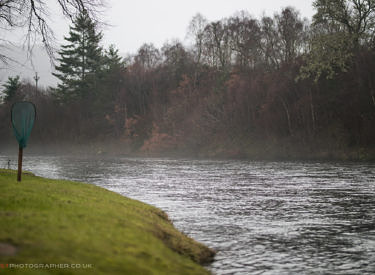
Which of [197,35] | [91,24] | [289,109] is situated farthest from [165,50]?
[91,24]

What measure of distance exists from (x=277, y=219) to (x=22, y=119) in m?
8.85

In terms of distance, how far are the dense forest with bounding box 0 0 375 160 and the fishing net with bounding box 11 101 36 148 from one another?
420 centimetres

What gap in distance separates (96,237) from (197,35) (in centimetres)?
6956

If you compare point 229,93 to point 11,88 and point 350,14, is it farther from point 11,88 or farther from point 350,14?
point 11,88

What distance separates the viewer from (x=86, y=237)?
262 inches

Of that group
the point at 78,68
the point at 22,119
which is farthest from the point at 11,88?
the point at 22,119

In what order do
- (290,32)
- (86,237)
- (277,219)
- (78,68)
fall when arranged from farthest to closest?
(78,68)
(290,32)
(277,219)
(86,237)

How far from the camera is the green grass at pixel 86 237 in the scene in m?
5.77

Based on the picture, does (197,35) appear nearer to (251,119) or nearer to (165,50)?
(165,50)

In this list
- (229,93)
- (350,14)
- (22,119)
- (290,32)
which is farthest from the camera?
(229,93)

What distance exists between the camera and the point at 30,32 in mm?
13656

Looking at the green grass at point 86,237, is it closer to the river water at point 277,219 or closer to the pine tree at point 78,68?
the river water at point 277,219

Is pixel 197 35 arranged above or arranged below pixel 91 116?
above

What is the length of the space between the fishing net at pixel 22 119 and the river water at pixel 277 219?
18.1 ft
